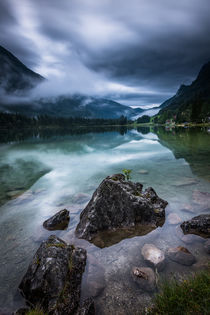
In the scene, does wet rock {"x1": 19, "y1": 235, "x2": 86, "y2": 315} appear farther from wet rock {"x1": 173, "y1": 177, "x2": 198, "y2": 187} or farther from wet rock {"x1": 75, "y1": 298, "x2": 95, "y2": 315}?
wet rock {"x1": 173, "y1": 177, "x2": 198, "y2": 187}

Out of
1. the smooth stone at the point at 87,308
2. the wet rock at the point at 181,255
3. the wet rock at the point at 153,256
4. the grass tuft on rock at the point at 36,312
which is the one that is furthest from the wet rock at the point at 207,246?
the grass tuft on rock at the point at 36,312

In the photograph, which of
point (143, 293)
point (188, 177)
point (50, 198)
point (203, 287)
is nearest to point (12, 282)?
point (143, 293)

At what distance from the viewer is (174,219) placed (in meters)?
10.5

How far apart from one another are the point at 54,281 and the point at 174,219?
7.97 meters

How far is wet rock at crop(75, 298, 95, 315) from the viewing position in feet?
16.9

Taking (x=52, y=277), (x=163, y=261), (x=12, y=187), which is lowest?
(x=12, y=187)

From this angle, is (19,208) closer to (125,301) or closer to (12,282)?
(12,282)

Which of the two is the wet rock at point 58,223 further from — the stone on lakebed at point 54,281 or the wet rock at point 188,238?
the wet rock at point 188,238

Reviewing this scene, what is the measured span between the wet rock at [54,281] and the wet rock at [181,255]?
13.7ft

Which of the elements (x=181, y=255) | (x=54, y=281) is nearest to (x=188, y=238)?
(x=181, y=255)

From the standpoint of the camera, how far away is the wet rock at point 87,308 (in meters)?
5.16

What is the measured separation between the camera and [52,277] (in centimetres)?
565

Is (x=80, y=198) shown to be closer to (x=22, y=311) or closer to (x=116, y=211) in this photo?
(x=116, y=211)

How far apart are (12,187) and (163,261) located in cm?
1850
